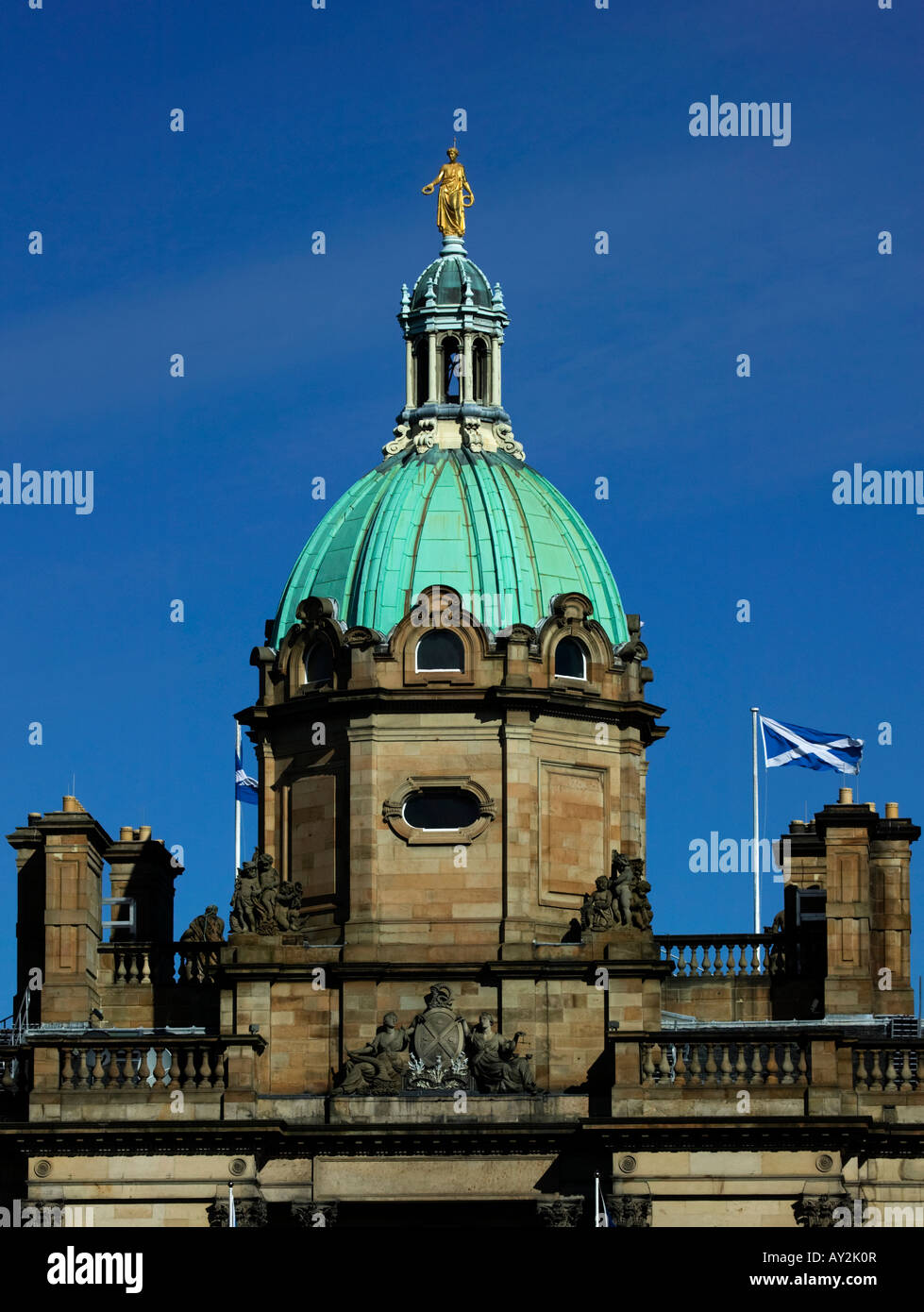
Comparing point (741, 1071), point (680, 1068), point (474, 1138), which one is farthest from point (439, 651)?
point (741, 1071)

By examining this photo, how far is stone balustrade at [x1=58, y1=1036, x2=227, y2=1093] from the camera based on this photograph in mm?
87750

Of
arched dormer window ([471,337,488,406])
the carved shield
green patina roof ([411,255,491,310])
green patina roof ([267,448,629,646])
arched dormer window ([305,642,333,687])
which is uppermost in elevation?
green patina roof ([411,255,491,310])

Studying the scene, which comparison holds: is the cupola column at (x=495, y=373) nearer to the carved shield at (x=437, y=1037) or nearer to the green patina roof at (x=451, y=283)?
the green patina roof at (x=451, y=283)

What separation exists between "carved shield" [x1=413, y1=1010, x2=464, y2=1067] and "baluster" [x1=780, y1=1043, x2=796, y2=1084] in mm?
7623

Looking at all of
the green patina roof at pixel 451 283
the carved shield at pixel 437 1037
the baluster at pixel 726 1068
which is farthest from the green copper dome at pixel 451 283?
the baluster at pixel 726 1068

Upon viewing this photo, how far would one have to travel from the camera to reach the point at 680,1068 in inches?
3428

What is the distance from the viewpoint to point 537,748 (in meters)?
93.4

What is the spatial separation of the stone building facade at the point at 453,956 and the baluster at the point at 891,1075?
0.17 m

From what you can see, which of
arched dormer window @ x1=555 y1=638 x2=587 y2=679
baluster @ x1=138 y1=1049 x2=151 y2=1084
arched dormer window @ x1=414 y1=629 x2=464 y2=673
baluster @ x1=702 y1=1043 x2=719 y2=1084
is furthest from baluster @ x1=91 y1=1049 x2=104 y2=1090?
arched dormer window @ x1=555 y1=638 x2=587 y2=679

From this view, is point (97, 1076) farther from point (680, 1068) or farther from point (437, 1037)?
point (680, 1068)

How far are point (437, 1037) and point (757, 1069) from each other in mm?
7588

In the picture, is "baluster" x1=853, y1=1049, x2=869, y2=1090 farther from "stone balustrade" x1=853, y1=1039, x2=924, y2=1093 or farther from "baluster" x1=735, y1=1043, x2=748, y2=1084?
"baluster" x1=735, y1=1043, x2=748, y2=1084
